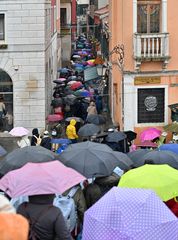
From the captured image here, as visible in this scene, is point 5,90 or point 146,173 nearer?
point 146,173

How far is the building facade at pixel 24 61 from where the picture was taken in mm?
23328

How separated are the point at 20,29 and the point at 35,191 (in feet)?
55.4

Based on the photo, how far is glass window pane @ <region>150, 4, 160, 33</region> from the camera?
22109mm

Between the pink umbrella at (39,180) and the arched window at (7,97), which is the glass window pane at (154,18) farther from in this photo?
the pink umbrella at (39,180)

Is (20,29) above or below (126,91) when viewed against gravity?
above

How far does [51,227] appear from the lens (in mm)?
6477

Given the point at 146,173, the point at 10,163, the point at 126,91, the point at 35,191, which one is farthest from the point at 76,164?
the point at 126,91

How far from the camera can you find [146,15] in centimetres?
2206

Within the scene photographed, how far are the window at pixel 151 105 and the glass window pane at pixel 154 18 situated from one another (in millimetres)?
2036

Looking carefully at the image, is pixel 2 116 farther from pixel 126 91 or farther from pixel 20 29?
pixel 126 91

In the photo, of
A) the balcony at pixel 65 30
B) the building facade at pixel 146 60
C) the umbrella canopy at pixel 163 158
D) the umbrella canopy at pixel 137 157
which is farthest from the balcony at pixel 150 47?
the balcony at pixel 65 30

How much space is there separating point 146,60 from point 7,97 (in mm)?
5470

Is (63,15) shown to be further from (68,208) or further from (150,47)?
(68,208)

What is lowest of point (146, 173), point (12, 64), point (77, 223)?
point (77, 223)
